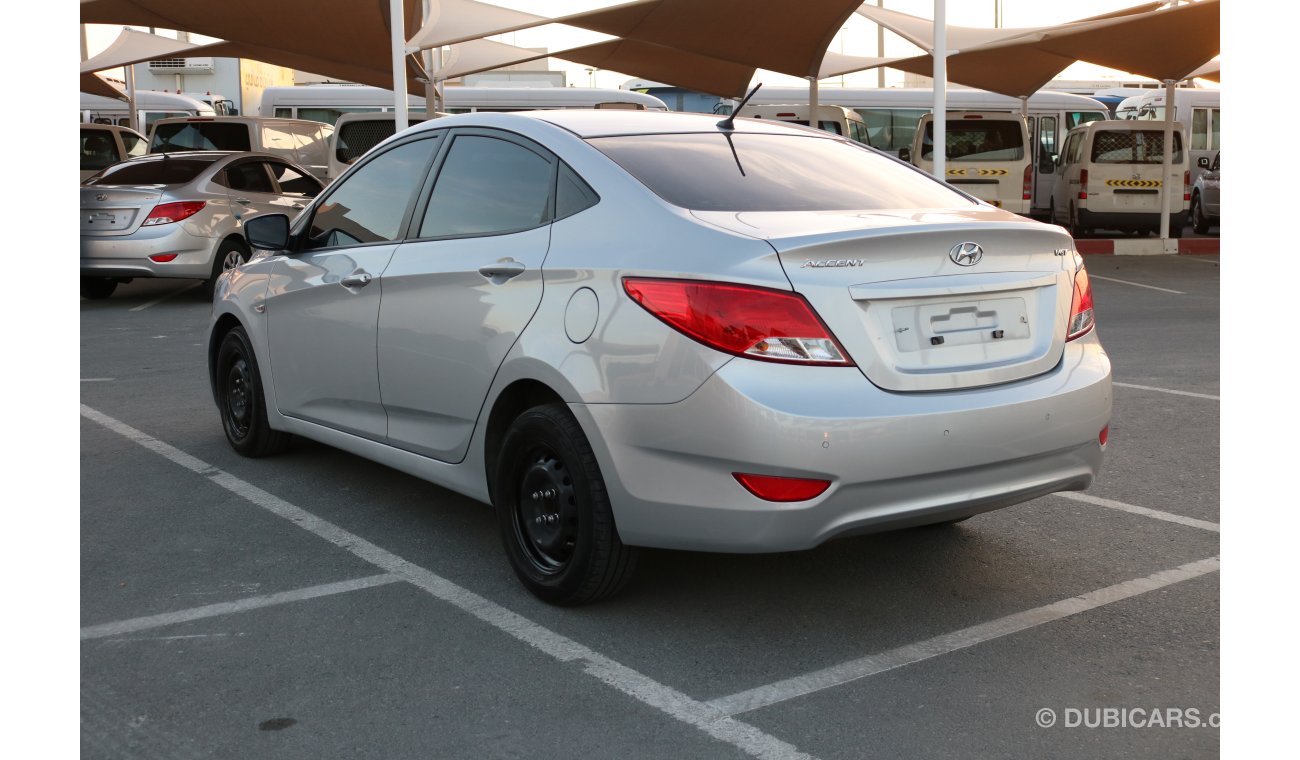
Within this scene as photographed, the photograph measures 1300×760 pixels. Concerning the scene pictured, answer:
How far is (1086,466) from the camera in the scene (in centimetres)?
386

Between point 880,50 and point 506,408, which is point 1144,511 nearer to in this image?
point 506,408

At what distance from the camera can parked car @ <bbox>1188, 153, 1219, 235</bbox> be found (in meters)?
22.9

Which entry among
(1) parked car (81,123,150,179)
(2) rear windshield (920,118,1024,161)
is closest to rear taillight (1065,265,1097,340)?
(2) rear windshield (920,118,1024,161)

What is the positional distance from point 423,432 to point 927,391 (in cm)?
187

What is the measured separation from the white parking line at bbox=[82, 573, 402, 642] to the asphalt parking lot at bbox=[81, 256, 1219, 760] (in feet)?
0.04

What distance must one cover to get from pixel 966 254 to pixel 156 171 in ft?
37.2

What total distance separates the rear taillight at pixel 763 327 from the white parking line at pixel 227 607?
5.12 feet

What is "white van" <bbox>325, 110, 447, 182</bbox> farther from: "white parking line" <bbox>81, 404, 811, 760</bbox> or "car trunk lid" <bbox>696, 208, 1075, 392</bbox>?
"car trunk lid" <bbox>696, 208, 1075, 392</bbox>

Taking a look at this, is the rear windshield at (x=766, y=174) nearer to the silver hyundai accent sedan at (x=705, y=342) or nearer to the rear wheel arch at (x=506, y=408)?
the silver hyundai accent sedan at (x=705, y=342)

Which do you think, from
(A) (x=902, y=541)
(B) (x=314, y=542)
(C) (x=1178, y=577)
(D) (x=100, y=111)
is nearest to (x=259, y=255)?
(B) (x=314, y=542)

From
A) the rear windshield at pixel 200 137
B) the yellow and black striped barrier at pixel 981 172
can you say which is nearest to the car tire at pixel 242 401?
the rear windshield at pixel 200 137

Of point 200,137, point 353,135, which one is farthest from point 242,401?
point 200,137

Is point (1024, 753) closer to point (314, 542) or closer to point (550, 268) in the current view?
point (550, 268)

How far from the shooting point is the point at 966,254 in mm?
3654
